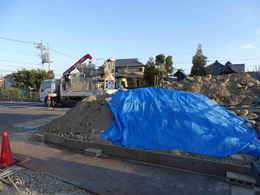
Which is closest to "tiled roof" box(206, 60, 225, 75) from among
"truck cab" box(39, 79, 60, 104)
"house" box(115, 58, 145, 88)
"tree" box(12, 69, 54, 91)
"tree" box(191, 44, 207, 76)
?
"tree" box(191, 44, 207, 76)

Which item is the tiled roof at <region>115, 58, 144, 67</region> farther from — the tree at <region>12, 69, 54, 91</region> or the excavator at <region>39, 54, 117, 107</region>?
the excavator at <region>39, 54, 117, 107</region>

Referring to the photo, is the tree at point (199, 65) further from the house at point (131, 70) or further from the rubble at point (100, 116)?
the rubble at point (100, 116)

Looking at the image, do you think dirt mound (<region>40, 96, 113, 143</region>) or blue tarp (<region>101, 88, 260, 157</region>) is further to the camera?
dirt mound (<region>40, 96, 113, 143</region>)

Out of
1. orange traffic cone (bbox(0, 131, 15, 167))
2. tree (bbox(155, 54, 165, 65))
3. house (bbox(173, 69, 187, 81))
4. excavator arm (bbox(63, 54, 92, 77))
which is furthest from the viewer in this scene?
house (bbox(173, 69, 187, 81))

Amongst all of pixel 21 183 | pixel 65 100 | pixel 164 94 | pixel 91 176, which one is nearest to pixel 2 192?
pixel 21 183

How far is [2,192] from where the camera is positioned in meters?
2.82

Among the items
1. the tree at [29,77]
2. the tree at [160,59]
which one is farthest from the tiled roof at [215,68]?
the tree at [29,77]

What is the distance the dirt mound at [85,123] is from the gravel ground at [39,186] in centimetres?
189

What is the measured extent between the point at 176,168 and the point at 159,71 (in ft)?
83.7

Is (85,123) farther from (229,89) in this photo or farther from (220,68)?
(220,68)

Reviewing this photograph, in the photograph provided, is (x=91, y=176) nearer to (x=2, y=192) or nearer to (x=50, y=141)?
(x=2, y=192)

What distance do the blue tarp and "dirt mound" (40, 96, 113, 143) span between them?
0.35m

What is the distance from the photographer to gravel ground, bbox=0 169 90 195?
2836mm

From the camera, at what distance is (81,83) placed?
15828 mm
